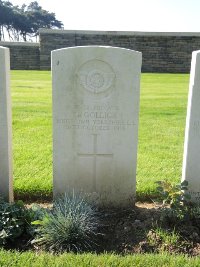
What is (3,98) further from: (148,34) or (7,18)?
(7,18)

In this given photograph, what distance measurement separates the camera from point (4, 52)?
3.49m

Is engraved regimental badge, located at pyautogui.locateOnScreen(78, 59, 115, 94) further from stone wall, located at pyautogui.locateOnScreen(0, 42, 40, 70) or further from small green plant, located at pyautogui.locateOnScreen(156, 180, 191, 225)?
stone wall, located at pyautogui.locateOnScreen(0, 42, 40, 70)

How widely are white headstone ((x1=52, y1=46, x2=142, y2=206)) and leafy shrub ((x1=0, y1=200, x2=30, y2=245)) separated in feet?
2.08

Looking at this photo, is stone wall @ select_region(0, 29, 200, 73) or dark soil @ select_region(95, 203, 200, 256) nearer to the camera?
dark soil @ select_region(95, 203, 200, 256)

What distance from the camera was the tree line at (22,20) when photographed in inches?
2458

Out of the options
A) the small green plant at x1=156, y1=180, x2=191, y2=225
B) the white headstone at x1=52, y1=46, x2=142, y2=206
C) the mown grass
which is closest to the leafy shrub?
the mown grass

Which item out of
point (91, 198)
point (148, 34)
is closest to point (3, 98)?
point (91, 198)

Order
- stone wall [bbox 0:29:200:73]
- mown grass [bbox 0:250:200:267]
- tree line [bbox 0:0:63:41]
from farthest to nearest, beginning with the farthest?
1. tree line [bbox 0:0:63:41]
2. stone wall [bbox 0:29:200:73]
3. mown grass [bbox 0:250:200:267]

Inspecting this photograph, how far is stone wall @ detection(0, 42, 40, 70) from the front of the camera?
90.1ft

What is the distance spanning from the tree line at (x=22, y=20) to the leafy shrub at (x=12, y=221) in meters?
64.3

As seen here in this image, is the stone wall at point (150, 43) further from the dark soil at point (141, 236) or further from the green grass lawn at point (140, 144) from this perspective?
the dark soil at point (141, 236)

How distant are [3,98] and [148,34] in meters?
23.7

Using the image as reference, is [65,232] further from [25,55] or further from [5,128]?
[25,55]

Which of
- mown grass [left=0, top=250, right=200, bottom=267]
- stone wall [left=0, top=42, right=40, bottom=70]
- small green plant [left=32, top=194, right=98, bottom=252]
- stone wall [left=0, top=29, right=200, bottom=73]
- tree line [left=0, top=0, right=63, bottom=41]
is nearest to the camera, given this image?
mown grass [left=0, top=250, right=200, bottom=267]
